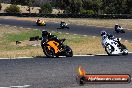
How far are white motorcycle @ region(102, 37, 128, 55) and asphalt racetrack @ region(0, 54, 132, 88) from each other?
318 centimetres

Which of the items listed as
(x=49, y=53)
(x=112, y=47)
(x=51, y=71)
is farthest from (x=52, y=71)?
(x=112, y=47)

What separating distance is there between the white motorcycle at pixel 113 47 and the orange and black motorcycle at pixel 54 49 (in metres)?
2.38

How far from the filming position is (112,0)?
125m

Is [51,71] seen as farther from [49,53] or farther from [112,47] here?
[112,47]

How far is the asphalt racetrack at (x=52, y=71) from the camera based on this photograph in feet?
33.4

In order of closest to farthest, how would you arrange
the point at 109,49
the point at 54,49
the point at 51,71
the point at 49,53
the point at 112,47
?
the point at 51,71 → the point at 49,53 → the point at 54,49 → the point at 109,49 → the point at 112,47

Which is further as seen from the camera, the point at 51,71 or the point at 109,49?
the point at 109,49

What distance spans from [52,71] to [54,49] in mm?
5180

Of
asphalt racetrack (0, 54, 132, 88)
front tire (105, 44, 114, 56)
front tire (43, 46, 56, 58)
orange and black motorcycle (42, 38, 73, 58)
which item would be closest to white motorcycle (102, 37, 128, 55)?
front tire (105, 44, 114, 56)

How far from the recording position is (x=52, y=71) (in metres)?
12.4

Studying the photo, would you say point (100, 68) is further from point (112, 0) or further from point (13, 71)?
point (112, 0)

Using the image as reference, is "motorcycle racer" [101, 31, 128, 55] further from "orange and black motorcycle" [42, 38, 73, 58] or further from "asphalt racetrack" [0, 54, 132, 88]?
"asphalt racetrack" [0, 54, 132, 88]

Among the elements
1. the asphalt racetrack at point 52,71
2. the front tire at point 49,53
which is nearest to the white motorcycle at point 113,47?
the front tire at point 49,53

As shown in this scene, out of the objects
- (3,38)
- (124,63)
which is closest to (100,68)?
(124,63)
